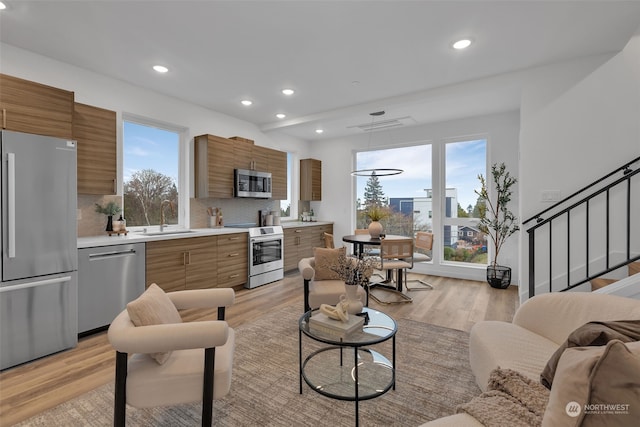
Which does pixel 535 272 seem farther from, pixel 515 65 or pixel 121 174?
pixel 121 174

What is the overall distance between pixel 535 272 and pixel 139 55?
195 inches

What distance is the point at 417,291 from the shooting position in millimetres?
4480

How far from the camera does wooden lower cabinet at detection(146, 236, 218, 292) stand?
133 inches

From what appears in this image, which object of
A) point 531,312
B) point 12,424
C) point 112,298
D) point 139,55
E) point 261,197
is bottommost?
point 12,424

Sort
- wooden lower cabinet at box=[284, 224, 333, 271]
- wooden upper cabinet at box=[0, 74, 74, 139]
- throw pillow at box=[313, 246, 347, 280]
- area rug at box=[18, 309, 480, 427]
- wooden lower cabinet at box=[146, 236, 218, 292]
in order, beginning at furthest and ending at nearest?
wooden lower cabinet at box=[284, 224, 333, 271] → wooden lower cabinet at box=[146, 236, 218, 292] → throw pillow at box=[313, 246, 347, 280] → wooden upper cabinet at box=[0, 74, 74, 139] → area rug at box=[18, 309, 480, 427]

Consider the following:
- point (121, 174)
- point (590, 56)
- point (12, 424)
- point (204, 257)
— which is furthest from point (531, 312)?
point (121, 174)

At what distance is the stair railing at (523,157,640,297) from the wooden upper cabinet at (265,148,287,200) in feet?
13.0

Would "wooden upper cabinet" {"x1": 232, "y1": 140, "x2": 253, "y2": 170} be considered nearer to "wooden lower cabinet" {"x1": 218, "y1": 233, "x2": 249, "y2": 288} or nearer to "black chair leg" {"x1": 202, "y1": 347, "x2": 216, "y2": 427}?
"wooden lower cabinet" {"x1": 218, "y1": 233, "x2": 249, "y2": 288}

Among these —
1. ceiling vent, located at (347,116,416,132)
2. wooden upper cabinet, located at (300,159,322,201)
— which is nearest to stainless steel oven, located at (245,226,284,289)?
wooden upper cabinet, located at (300,159,322,201)

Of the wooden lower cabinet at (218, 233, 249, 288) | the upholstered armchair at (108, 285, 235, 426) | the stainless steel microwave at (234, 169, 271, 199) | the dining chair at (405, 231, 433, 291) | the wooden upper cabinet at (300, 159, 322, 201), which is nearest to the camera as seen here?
the upholstered armchair at (108, 285, 235, 426)

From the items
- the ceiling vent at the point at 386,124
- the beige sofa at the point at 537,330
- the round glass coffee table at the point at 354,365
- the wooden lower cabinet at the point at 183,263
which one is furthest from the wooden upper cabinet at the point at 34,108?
the ceiling vent at the point at 386,124

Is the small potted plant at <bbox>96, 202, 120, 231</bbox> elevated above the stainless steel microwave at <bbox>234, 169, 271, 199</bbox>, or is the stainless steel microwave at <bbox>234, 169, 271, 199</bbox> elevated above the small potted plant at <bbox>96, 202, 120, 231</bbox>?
the stainless steel microwave at <bbox>234, 169, 271, 199</bbox>

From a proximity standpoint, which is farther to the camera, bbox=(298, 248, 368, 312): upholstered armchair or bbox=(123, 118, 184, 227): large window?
bbox=(123, 118, 184, 227): large window

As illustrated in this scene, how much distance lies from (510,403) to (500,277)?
3.94 meters
